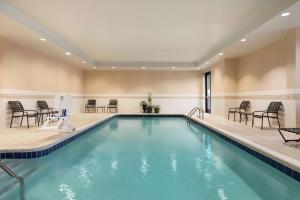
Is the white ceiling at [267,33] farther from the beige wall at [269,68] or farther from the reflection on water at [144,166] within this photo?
the reflection on water at [144,166]

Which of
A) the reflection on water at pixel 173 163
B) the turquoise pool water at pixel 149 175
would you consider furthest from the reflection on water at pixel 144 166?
the reflection on water at pixel 173 163

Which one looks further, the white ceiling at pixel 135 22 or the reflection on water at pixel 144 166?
the white ceiling at pixel 135 22

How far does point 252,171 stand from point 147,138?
9.93 feet

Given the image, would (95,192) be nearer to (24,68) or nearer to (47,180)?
(47,180)

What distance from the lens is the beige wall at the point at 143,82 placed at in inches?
524

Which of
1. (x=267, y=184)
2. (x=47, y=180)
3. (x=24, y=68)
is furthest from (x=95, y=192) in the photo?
(x=24, y=68)

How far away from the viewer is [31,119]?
25.5ft

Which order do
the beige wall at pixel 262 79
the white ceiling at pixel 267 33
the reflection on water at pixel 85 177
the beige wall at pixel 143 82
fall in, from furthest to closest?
the beige wall at pixel 143 82 < the beige wall at pixel 262 79 < the white ceiling at pixel 267 33 < the reflection on water at pixel 85 177

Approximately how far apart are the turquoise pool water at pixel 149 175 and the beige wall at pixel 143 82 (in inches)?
334

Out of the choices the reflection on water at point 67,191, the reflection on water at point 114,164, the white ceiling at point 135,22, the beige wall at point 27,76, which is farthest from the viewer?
the beige wall at point 27,76

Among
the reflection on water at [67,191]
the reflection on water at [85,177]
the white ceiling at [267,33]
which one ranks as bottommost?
the reflection on water at [67,191]

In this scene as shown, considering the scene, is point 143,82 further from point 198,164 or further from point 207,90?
point 198,164

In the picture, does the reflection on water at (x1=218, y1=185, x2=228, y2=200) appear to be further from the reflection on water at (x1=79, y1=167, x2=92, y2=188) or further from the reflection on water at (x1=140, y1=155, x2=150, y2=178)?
the reflection on water at (x1=79, y1=167, x2=92, y2=188)

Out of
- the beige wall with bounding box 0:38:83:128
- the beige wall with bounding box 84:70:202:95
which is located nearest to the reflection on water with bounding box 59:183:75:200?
the beige wall with bounding box 0:38:83:128
